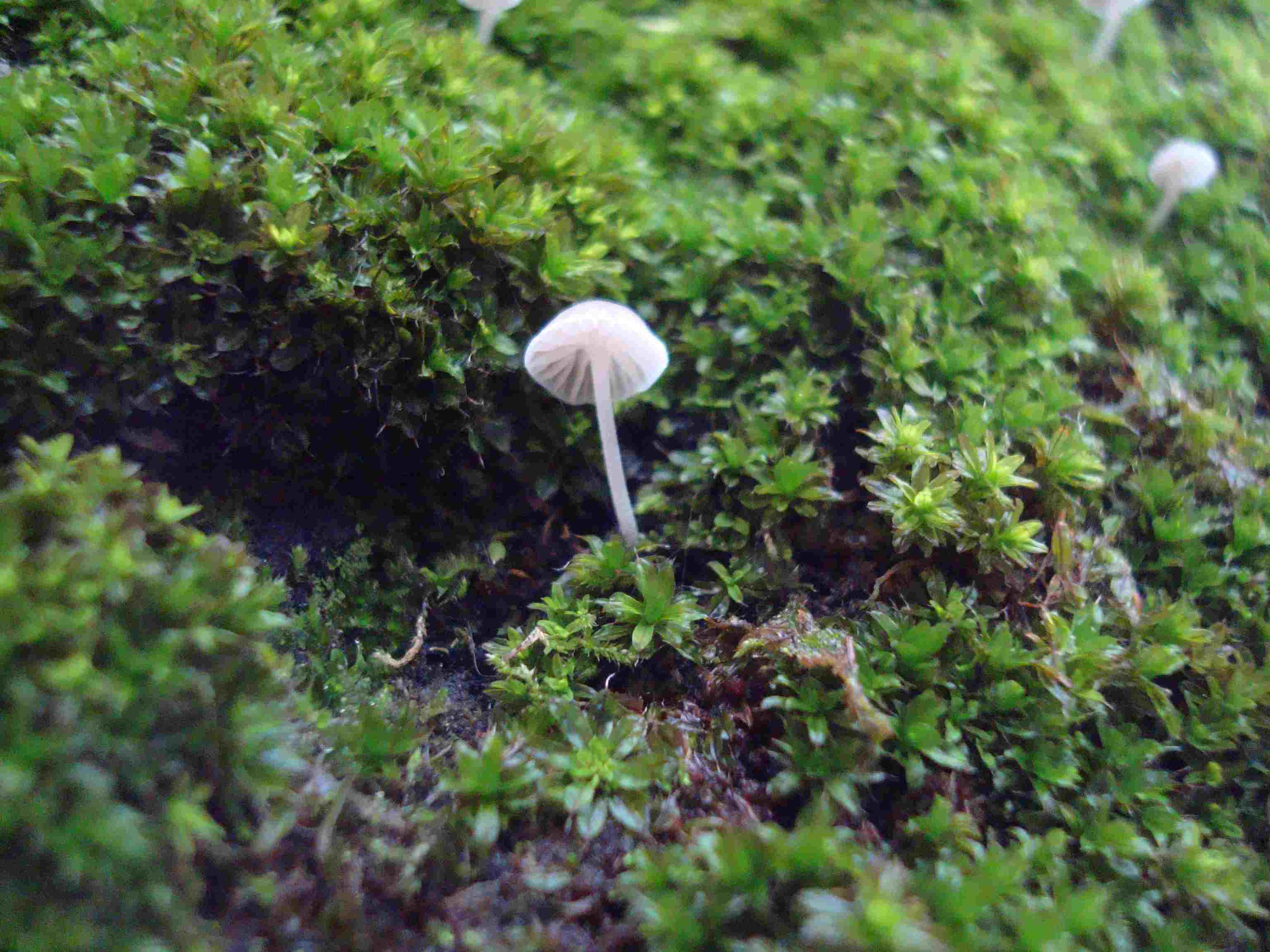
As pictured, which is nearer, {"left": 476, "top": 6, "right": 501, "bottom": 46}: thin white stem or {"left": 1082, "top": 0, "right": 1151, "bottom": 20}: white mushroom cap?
{"left": 476, "top": 6, "right": 501, "bottom": 46}: thin white stem

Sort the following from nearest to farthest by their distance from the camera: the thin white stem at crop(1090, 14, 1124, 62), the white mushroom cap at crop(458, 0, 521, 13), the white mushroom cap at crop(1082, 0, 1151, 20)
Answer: the white mushroom cap at crop(458, 0, 521, 13) → the white mushroom cap at crop(1082, 0, 1151, 20) → the thin white stem at crop(1090, 14, 1124, 62)

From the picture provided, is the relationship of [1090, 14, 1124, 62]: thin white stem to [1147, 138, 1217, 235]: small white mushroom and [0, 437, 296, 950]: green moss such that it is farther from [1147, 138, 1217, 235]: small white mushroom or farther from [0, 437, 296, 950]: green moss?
[0, 437, 296, 950]: green moss

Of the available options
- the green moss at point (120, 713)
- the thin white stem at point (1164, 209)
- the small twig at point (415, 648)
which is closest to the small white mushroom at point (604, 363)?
the small twig at point (415, 648)

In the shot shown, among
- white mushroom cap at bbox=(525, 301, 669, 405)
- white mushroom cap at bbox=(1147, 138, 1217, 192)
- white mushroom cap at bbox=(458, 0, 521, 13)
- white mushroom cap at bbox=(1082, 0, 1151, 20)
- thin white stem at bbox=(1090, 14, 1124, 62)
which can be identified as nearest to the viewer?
white mushroom cap at bbox=(525, 301, 669, 405)

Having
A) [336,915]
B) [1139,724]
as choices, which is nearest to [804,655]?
[1139,724]

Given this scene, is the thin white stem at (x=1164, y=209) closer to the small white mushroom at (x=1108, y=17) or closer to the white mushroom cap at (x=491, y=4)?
the small white mushroom at (x=1108, y=17)

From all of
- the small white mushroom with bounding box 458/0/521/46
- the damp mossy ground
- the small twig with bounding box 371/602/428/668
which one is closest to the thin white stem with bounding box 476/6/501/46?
the small white mushroom with bounding box 458/0/521/46

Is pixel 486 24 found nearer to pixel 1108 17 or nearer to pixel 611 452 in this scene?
pixel 611 452
